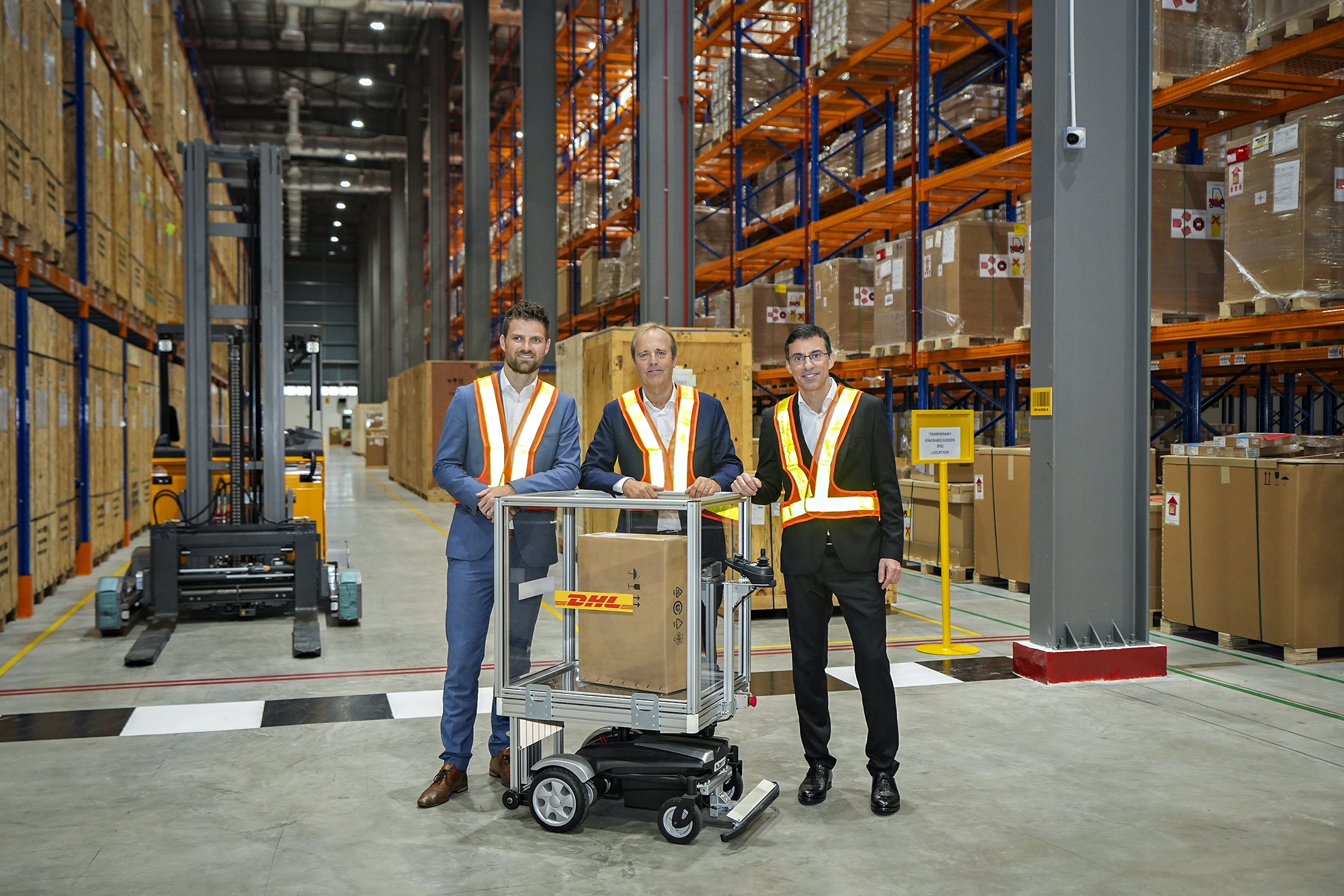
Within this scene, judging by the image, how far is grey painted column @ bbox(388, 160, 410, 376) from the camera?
3294 centimetres

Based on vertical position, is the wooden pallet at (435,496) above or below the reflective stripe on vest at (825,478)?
below

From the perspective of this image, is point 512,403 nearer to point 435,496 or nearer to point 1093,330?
point 1093,330

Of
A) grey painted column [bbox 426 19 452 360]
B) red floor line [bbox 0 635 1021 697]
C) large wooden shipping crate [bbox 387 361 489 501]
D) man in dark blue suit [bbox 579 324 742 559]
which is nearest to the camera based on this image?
man in dark blue suit [bbox 579 324 742 559]

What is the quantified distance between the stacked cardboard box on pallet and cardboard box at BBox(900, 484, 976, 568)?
8.74 feet

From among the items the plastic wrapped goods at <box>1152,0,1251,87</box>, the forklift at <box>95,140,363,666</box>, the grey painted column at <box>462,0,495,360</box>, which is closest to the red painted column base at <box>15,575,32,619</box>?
the forklift at <box>95,140,363,666</box>

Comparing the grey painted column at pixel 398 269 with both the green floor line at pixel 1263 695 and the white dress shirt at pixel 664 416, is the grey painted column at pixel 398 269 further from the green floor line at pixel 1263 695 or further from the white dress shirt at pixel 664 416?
the white dress shirt at pixel 664 416

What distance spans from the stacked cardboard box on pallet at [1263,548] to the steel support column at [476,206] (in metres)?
14.9

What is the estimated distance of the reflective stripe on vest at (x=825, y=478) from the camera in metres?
4.10

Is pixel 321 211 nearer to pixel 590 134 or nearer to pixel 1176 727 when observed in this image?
pixel 590 134

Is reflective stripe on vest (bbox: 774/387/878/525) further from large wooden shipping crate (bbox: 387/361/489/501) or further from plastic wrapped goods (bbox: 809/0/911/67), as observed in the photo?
large wooden shipping crate (bbox: 387/361/489/501)

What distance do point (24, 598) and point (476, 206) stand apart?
13548mm

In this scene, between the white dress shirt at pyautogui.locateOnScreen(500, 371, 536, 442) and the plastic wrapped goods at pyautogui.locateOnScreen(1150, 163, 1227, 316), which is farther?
the plastic wrapped goods at pyautogui.locateOnScreen(1150, 163, 1227, 316)

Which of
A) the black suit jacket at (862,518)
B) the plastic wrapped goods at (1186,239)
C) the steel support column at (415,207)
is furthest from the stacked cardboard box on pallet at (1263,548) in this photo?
the steel support column at (415,207)

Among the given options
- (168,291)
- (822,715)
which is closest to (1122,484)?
(822,715)
